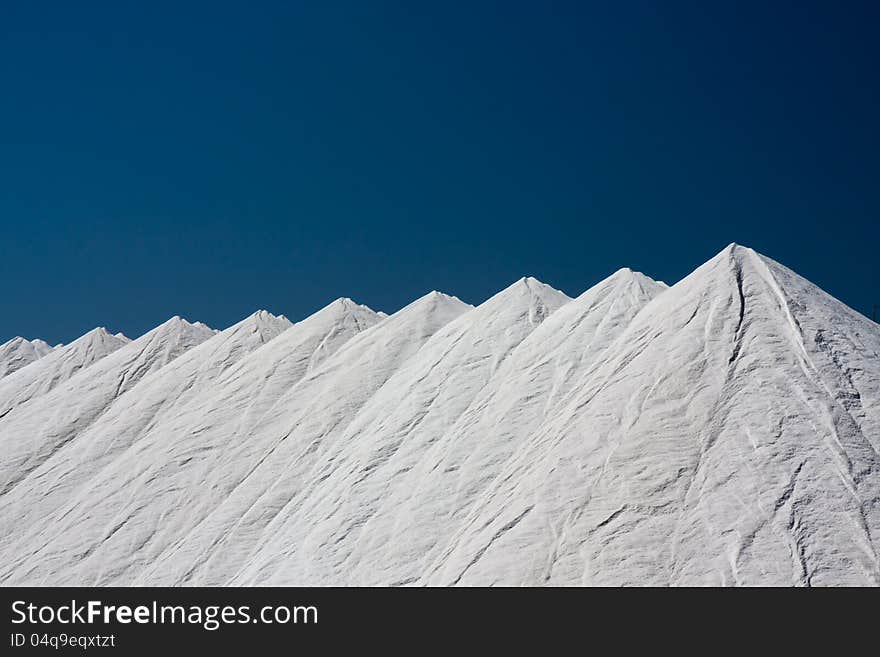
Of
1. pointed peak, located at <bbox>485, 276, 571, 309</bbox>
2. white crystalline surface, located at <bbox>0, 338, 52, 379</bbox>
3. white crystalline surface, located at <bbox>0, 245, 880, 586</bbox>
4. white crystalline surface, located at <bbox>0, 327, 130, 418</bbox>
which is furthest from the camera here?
white crystalline surface, located at <bbox>0, 338, 52, 379</bbox>

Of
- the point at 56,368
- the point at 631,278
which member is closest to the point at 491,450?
the point at 631,278

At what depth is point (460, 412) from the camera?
23.0 m

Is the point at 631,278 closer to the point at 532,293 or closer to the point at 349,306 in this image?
the point at 532,293

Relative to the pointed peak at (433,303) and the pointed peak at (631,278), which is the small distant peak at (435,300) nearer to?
the pointed peak at (433,303)

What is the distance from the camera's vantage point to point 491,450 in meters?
20.2

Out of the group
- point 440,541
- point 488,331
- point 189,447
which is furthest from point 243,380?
point 440,541

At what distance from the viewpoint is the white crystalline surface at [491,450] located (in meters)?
13.9

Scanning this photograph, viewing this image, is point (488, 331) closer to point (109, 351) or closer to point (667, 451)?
point (667, 451)

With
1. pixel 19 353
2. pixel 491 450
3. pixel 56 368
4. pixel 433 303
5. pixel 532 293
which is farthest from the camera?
pixel 19 353

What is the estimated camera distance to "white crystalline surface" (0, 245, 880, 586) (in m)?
13.9

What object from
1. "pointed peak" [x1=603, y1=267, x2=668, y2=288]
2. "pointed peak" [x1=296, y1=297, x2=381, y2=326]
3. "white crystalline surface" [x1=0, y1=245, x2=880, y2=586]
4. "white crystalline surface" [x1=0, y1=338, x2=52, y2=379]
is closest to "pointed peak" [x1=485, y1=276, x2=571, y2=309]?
"white crystalline surface" [x1=0, y1=245, x2=880, y2=586]

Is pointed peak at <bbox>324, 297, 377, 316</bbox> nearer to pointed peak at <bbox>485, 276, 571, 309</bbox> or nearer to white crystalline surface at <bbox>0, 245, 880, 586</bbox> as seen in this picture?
white crystalline surface at <bbox>0, 245, 880, 586</bbox>
